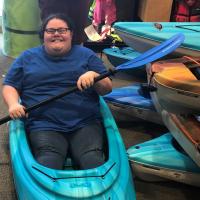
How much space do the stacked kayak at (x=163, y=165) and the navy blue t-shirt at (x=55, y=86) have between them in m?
0.22

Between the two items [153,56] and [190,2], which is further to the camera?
[190,2]

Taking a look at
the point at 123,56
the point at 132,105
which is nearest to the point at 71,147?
the point at 132,105

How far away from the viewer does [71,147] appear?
1268 millimetres

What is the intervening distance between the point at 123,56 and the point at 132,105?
0.64 m

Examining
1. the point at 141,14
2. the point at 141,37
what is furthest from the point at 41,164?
the point at 141,14

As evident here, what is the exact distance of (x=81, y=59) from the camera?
1406 mm

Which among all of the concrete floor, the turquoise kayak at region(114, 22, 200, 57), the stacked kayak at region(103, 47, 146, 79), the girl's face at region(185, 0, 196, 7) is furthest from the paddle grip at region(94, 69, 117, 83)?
the girl's face at region(185, 0, 196, 7)

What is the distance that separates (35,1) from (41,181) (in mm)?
1824

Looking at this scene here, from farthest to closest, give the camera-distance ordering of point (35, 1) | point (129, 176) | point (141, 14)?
point (141, 14)
point (35, 1)
point (129, 176)

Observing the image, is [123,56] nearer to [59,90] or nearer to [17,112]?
[59,90]

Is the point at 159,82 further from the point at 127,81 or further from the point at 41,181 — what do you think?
the point at 127,81

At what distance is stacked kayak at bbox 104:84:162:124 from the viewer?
5.81 ft

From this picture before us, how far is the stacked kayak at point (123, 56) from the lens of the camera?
7.73ft

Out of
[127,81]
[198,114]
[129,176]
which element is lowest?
[127,81]
